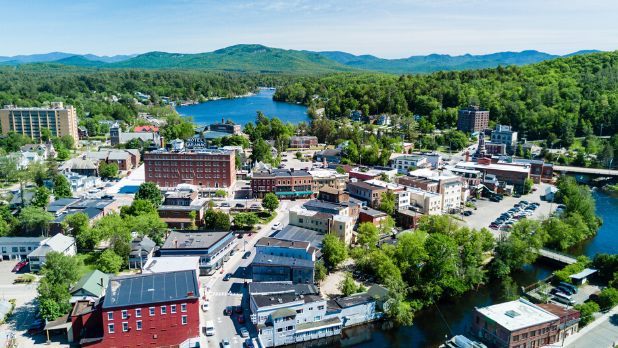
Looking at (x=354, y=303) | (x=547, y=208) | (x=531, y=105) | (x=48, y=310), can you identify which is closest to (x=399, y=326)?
(x=354, y=303)

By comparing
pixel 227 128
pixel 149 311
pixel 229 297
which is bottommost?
pixel 229 297

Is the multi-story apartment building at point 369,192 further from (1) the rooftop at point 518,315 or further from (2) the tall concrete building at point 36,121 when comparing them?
(2) the tall concrete building at point 36,121

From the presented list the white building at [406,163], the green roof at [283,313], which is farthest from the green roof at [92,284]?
the white building at [406,163]

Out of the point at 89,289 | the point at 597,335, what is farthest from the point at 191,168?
the point at 597,335

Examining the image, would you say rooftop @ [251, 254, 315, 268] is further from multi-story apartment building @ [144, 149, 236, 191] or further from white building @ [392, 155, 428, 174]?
white building @ [392, 155, 428, 174]

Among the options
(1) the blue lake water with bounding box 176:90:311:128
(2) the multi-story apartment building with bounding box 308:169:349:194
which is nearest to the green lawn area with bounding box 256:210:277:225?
(2) the multi-story apartment building with bounding box 308:169:349:194

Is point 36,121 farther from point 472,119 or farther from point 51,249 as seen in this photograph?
point 472,119
